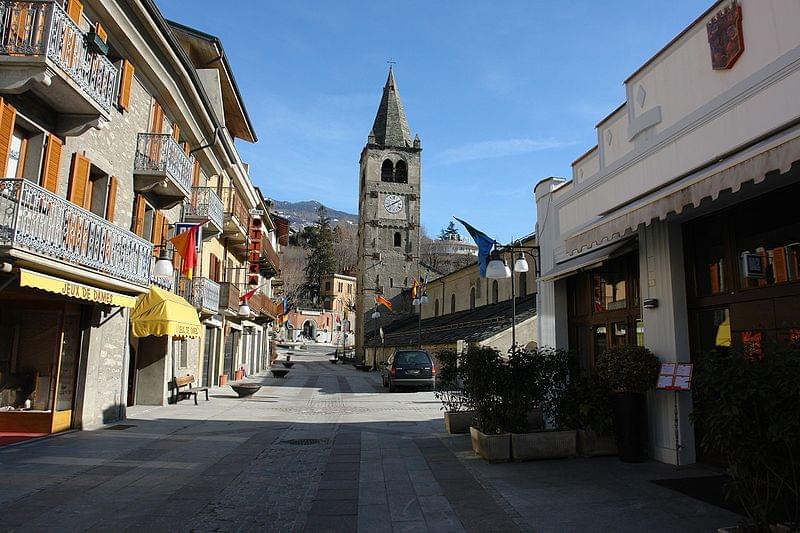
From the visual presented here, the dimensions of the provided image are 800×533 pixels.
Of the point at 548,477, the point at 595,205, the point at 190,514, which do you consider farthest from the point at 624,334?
the point at 190,514

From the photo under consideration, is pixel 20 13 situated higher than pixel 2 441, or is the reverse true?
pixel 20 13

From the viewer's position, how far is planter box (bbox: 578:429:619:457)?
26.7ft

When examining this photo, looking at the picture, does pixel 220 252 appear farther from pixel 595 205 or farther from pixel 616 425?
pixel 616 425

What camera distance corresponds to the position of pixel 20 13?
8.98 meters

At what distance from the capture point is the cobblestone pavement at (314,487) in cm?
536

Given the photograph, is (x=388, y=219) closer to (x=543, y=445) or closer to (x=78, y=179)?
(x=78, y=179)

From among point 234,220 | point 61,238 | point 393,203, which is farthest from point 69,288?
point 393,203

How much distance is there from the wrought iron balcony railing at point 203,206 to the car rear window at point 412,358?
30.7 feet

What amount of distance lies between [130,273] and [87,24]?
5.29m

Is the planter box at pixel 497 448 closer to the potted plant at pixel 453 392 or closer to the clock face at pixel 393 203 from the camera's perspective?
the potted plant at pixel 453 392

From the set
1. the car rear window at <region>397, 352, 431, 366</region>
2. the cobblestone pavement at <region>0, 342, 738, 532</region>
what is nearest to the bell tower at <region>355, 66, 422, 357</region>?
the car rear window at <region>397, 352, 431, 366</region>

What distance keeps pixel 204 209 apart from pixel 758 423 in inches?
694

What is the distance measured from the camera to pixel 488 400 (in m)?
8.32

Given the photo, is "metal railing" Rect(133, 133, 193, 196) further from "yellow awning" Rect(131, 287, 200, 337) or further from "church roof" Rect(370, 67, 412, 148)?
"church roof" Rect(370, 67, 412, 148)
